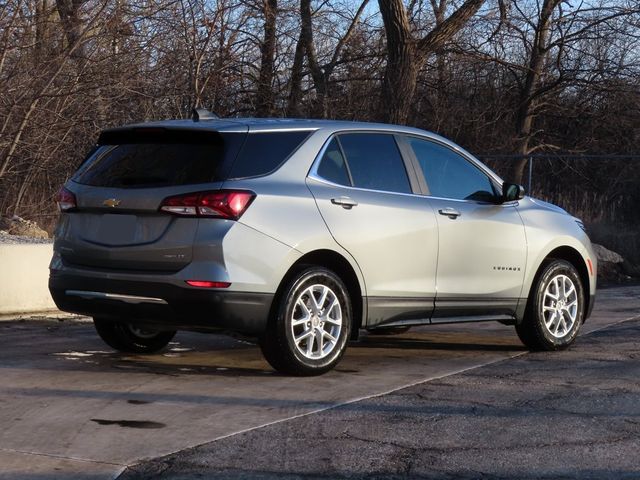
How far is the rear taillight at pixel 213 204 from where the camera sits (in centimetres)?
686

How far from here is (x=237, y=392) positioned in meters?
6.84

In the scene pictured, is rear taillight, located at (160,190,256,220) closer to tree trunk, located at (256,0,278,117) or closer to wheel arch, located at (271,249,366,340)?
wheel arch, located at (271,249,366,340)

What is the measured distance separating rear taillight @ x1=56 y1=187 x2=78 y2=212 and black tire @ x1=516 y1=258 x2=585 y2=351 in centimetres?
372

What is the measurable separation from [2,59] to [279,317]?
7220 mm

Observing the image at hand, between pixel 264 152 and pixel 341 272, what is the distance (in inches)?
40.5

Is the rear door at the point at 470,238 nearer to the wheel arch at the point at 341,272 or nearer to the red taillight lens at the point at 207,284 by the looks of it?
the wheel arch at the point at 341,272

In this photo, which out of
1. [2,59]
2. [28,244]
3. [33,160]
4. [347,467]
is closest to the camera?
[347,467]

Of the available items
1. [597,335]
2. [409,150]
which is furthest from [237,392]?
[597,335]

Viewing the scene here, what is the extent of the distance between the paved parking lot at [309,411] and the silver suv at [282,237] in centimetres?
42

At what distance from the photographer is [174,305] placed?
6902mm

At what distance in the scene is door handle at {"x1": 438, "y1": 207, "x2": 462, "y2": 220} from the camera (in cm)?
821

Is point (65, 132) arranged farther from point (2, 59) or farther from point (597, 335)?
point (597, 335)

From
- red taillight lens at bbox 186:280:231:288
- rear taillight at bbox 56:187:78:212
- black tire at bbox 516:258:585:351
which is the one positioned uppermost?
rear taillight at bbox 56:187:78:212

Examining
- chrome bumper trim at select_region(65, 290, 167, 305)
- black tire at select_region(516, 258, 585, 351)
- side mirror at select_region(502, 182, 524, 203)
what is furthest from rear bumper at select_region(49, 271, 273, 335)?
black tire at select_region(516, 258, 585, 351)
